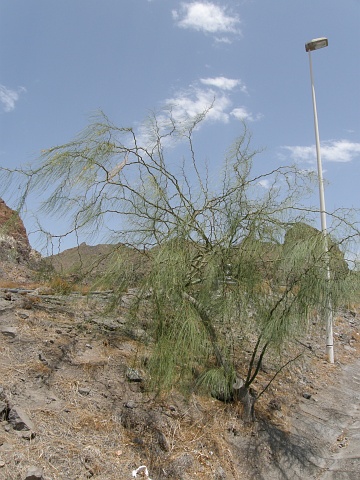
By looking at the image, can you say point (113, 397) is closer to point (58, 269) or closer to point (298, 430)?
point (58, 269)

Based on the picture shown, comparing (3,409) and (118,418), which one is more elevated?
(3,409)

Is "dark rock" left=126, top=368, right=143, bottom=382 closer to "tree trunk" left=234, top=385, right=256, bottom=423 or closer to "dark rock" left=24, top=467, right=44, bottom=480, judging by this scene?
"tree trunk" left=234, top=385, right=256, bottom=423

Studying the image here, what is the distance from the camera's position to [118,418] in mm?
6262

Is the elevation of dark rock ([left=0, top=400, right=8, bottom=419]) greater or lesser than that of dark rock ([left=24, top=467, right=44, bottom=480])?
greater

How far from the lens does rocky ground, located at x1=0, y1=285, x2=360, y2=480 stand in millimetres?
5281

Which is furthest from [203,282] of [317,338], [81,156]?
[317,338]

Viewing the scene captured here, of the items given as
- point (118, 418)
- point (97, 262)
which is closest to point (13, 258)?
point (97, 262)

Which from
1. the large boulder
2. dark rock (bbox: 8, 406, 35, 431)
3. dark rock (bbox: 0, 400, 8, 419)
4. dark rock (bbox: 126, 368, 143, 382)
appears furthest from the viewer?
the large boulder

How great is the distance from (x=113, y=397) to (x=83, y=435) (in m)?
1.08

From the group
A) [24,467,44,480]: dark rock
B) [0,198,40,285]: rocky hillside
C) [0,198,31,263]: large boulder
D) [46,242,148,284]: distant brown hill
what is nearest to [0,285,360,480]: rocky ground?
[24,467,44,480]: dark rock

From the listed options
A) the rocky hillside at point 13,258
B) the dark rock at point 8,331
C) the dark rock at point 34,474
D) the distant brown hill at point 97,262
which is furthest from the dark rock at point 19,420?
the rocky hillside at point 13,258

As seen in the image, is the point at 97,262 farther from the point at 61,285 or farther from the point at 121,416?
the point at 121,416

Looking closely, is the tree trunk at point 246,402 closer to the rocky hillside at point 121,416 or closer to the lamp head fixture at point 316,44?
the rocky hillside at point 121,416

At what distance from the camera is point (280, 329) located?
6.62m
